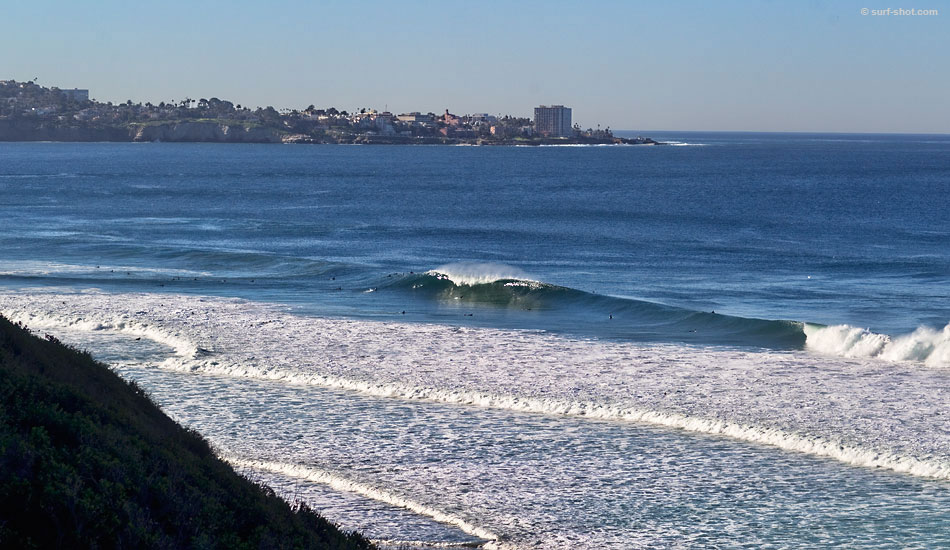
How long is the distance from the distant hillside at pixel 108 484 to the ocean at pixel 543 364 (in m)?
3.40

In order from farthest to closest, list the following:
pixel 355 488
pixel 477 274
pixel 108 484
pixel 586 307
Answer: pixel 477 274 < pixel 586 307 < pixel 355 488 < pixel 108 484

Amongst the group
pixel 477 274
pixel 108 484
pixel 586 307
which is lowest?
pixel 586 307

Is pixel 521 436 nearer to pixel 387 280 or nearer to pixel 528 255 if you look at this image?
pixel 387 280

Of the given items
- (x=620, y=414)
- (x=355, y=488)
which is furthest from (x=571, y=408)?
(x=355, y=488)

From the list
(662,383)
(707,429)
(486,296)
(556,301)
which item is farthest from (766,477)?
(486,296)

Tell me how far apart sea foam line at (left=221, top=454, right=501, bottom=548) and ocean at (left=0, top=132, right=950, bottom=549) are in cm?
5

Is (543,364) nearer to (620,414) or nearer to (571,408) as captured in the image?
(571,408)

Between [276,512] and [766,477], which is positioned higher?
[276,512]

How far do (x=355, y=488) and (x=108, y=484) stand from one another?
684cm

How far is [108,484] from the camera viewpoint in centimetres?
914

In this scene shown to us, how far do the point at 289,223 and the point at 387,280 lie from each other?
1066 inches

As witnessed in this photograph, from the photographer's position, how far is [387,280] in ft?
134

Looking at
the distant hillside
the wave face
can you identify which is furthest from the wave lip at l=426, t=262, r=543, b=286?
the distant hillside

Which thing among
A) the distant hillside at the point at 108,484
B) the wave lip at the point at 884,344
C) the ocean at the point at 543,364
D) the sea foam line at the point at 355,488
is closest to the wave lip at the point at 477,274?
the ocean at the point at 543,364
